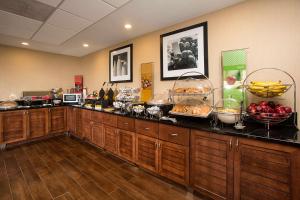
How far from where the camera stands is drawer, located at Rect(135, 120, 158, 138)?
2.25 m

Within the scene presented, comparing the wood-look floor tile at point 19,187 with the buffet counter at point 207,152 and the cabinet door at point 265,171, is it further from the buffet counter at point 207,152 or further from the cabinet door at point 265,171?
the cabinet door at point 265,171

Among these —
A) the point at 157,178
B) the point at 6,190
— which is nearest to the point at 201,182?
the point at 157,178

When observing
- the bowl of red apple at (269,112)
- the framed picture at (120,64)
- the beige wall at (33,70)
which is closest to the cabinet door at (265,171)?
the bowl of red apple at (269,112)

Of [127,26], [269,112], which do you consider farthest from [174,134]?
[127,26]

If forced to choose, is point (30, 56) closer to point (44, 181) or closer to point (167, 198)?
point (44, 181)

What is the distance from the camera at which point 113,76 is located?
402 cm

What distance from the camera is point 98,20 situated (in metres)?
2.62

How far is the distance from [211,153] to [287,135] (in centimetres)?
68

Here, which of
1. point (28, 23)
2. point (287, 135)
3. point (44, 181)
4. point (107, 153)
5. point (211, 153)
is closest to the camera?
point (287, 135)

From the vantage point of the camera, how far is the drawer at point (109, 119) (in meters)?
2.90

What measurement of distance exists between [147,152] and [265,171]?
55.7 inches

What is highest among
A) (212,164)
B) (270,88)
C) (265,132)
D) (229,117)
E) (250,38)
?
(250,38)

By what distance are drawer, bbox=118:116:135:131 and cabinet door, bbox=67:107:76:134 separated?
2.01 meters

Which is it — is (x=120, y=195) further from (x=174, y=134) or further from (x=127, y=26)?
(x=127, y=26)
